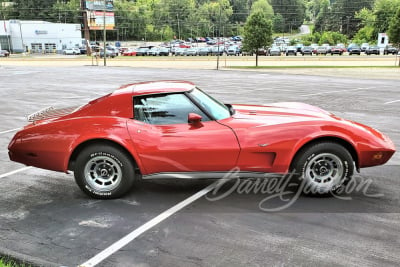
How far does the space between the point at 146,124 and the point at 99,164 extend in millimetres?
758

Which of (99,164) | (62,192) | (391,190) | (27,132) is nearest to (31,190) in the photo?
(62,192)

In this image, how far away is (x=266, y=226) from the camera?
416cm

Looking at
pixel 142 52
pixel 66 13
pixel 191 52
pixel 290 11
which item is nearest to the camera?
pixel 191 52

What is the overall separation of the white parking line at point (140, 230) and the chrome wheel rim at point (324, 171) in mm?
1306

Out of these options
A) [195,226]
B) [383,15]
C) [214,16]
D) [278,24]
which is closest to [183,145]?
[195,226]

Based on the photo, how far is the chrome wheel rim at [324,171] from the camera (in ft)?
15.5

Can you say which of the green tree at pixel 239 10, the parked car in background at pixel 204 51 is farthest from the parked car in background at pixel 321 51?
the green tree at pixel 239 10

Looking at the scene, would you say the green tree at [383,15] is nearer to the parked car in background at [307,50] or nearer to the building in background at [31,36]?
the parked car in background at [307,50]

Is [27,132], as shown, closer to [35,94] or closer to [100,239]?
[100,239]

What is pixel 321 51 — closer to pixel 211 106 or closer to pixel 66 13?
pixel 211 106

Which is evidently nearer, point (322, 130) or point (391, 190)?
point (322, 130)

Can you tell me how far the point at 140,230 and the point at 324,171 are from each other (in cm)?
230

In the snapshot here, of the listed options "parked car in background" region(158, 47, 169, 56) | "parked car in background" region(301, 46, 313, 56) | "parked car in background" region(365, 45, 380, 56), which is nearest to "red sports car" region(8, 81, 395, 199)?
"parked car in background" region(365, 45, 380, 56)

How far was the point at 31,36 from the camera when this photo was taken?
309 feet
